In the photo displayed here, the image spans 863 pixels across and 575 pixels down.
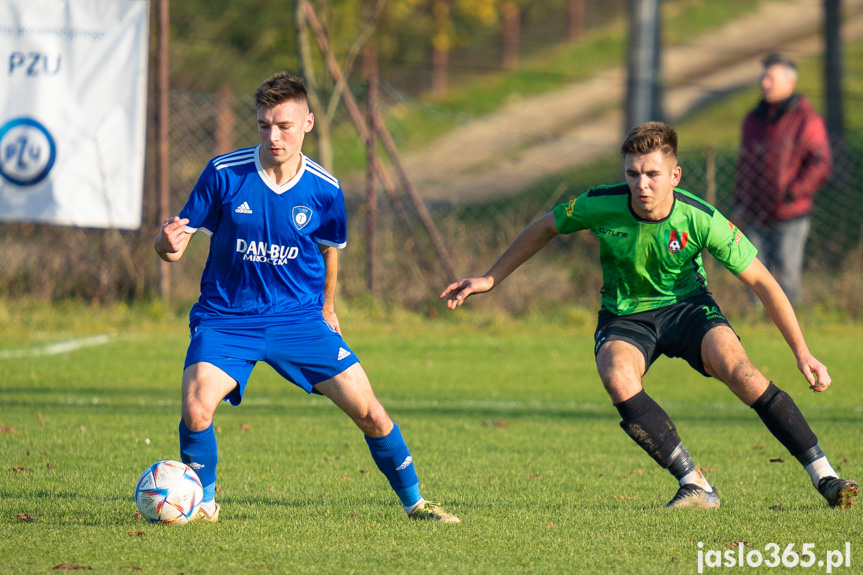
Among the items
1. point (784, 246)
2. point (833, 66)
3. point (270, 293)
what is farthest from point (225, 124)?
point (833, 66)

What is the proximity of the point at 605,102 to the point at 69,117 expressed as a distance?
1025 inches

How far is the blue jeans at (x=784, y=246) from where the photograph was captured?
35.9ft

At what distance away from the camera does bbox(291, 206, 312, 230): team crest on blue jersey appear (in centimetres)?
466

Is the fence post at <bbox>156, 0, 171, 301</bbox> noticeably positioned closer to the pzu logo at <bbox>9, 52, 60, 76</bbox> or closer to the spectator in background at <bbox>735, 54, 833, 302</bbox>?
the pzu logo at <bbox>9, 52, 60, 76</bbox>

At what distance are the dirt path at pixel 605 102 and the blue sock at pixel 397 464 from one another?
40.8 feet

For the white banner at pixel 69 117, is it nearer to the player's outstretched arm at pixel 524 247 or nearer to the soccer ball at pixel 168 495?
the player's outstretched arm at pixel 524 247

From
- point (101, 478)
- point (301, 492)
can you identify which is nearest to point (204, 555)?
point (301, 492)

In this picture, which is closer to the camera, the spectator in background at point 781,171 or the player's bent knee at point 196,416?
the player's bent knee at point 196,416

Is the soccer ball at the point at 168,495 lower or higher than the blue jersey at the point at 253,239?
lower

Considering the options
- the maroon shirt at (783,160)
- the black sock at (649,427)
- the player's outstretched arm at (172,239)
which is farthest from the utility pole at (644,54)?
the player's outstretched arm at (172,239)

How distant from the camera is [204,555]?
3.89m

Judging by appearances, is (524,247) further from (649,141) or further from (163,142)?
(163,142)

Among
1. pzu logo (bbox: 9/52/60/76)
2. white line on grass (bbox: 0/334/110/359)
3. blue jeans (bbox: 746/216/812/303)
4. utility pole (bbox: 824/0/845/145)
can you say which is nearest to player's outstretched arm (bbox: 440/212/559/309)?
white line on grass (bbox: 0/334/110/359)

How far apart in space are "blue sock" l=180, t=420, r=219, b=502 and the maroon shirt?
801cm
